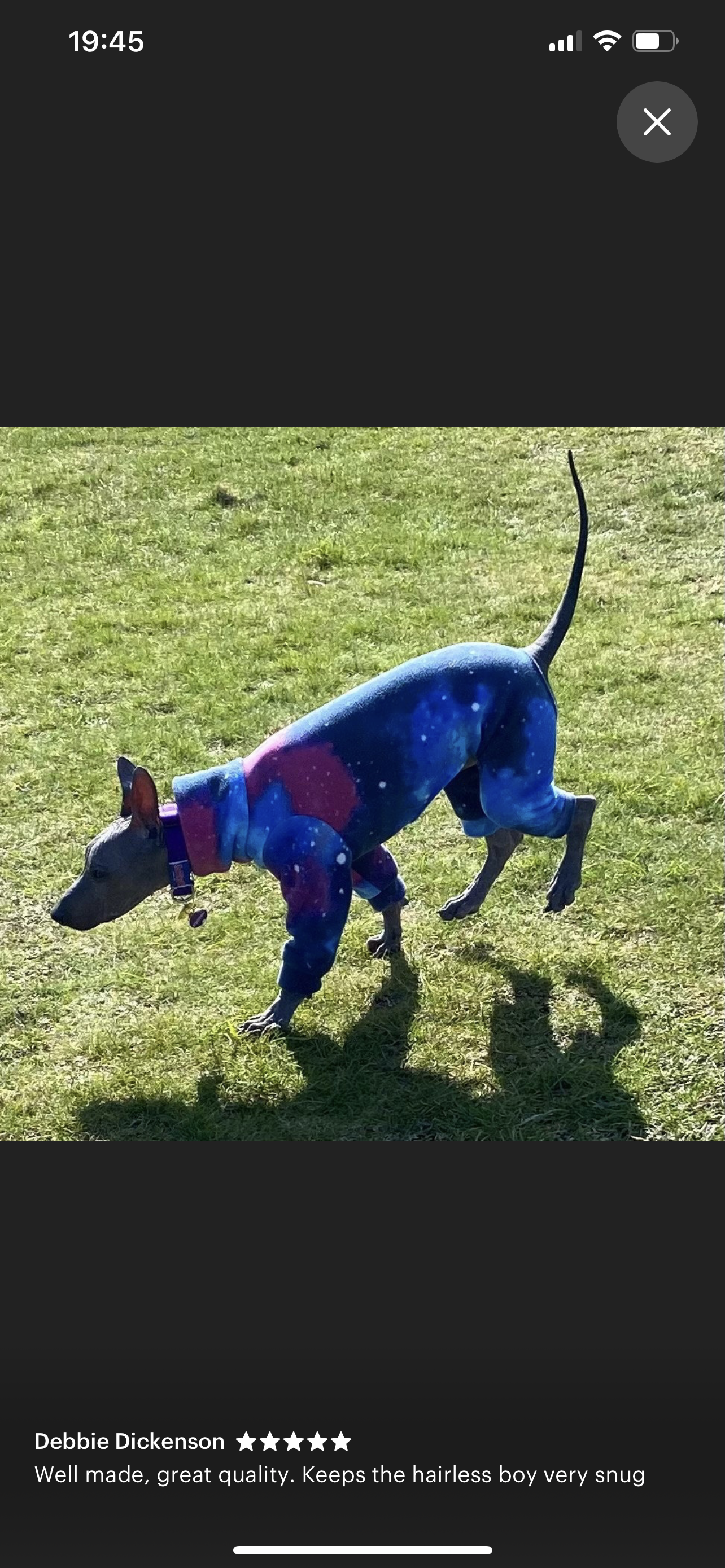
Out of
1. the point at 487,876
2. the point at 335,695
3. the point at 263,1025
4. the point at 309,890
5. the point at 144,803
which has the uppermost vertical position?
the point at 335,695

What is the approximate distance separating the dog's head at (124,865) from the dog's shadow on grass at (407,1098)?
0.72 m

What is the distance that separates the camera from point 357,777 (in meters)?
5.20

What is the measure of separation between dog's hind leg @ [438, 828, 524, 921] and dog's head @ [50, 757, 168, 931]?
1370mm

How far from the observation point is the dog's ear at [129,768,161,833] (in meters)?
4.98

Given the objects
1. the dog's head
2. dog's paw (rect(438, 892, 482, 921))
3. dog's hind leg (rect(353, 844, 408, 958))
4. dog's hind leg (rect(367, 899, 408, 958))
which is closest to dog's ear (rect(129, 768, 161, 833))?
the dog's head

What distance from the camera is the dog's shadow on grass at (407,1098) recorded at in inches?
209

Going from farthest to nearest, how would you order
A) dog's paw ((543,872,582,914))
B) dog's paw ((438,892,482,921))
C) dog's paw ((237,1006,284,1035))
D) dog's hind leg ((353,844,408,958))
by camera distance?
dog's paw ((438,892,482,921)), dog's paw ((543,872,582,914)), dog's hind leg ((353,844,408,958)), dog's paw ((237,1006,284,1035))

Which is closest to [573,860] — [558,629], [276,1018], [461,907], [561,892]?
[561,892]

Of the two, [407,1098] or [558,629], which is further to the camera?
[558,629]
